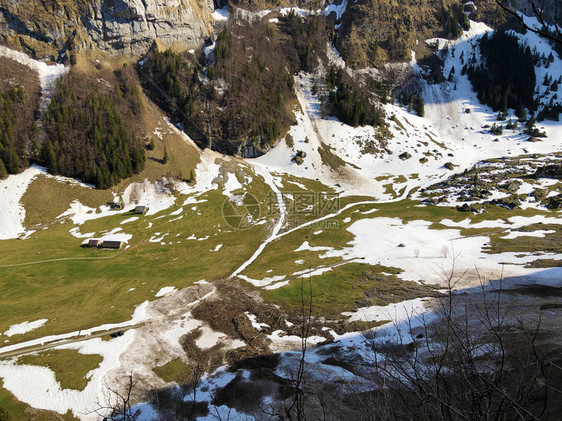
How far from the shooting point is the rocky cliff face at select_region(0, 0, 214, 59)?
4267 inches

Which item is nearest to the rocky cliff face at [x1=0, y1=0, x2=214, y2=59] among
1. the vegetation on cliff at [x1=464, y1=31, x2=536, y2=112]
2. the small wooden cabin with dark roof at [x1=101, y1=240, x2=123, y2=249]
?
the small wooden cabin with dark roof at [x1=101, y1=240, x2=123, y2=249]

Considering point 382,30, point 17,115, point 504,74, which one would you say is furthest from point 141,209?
point 504,74

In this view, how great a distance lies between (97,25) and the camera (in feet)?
389

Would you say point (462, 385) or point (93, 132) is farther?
point (93, 132)

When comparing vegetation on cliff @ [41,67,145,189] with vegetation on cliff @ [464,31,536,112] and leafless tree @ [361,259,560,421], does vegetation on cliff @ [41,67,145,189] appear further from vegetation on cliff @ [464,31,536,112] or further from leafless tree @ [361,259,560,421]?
vegetation on cliff @ [464,31,536,112]

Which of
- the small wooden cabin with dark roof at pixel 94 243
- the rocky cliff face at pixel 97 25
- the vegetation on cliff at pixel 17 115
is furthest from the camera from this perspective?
the rocky cliff face at pixel 97 25

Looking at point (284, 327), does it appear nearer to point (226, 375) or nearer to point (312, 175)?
point (226, 375)

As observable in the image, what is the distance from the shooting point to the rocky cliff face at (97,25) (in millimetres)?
108375

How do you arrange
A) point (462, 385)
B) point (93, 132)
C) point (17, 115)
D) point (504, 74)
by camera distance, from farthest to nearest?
1. point (504, 74)
2. point (93, 132)
3. point (17, 115)
4. point (462, 385)

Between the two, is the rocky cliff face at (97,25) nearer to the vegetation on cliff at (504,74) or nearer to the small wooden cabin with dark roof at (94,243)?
the small wooden cabin with dark roof at (94,243)

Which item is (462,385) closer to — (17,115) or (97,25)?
(17,115)

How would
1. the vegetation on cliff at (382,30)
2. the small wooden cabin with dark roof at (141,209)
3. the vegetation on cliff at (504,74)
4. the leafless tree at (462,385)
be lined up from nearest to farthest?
the leafless tree at (462,385), the small wooden cabin with dark roof at (141,209), the vegetation on cliff at (504,74), the vegetation on cliff at (382,30)

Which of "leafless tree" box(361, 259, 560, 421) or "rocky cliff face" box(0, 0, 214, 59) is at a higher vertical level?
"rocky cliff face" box(0, 0, 214, 59)

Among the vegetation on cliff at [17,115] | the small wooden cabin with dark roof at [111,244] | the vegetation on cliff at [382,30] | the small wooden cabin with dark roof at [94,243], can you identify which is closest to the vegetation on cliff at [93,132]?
the vegetation on cliff at [17,115]
